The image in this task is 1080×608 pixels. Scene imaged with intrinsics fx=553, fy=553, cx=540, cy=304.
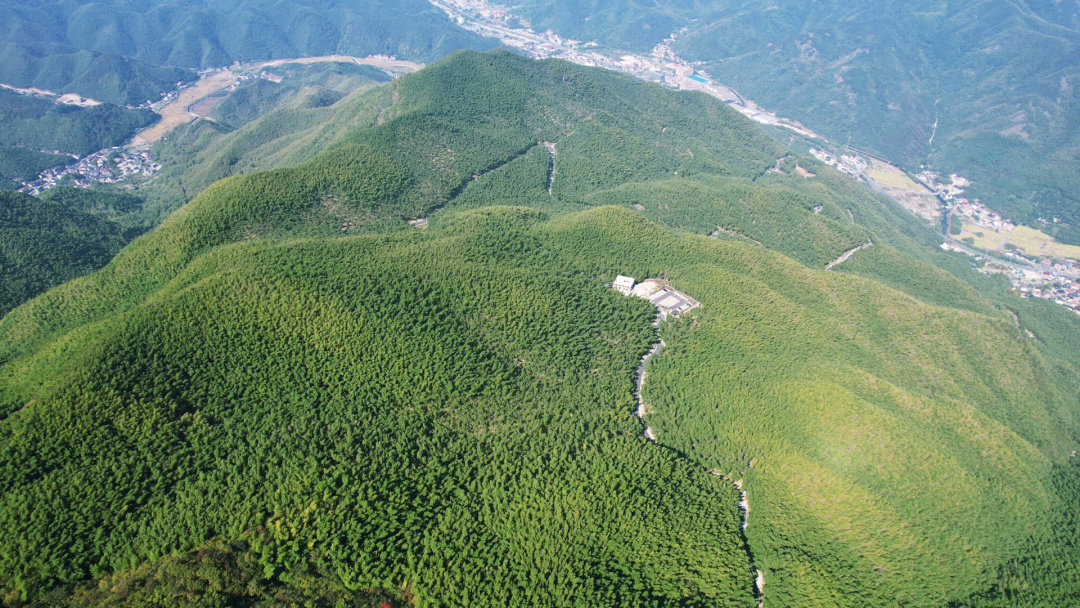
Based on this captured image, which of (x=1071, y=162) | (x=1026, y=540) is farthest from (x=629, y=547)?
(x=1071, y=162)

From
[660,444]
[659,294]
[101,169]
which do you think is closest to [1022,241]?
[659,294]

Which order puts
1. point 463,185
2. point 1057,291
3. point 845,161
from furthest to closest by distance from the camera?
point 845,161, point 1057,291, point 463,185

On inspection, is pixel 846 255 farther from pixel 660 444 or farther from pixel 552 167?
pixel 660 444

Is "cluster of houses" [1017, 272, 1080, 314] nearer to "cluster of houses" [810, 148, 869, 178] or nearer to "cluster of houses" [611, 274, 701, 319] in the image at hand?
"cluster of houses" [810, 148, 869, 178]

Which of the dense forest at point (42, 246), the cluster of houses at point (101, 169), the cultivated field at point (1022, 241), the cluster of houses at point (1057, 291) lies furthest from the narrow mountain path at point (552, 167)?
the cultivated field at point (1022, 241)

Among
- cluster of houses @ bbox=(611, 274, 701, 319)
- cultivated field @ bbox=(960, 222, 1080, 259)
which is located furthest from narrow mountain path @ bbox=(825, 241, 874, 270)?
cultivated field @ bbox=(960, 222, 1080, 259)

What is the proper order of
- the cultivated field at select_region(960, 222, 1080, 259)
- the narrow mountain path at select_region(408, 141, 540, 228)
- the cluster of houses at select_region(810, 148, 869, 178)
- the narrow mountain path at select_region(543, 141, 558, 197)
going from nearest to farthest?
the narrow mountain path at select_region(408, 141, 540, 228), the narrow mountain path at select_region(543, 141, 558, 197), the cultivated field at select_region(960, 222, 1080, 259), the cluster of houses at select_region(810, 148, 869, 178)

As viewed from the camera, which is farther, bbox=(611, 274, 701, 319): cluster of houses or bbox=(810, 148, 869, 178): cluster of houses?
bbox=(810, 148, 869, 178): cluster of houses

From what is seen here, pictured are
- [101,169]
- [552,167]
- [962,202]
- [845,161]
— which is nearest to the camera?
[552,167]

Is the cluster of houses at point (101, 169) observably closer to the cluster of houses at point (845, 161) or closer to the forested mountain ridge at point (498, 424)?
the forested mountain ridge at point (498, 424)
